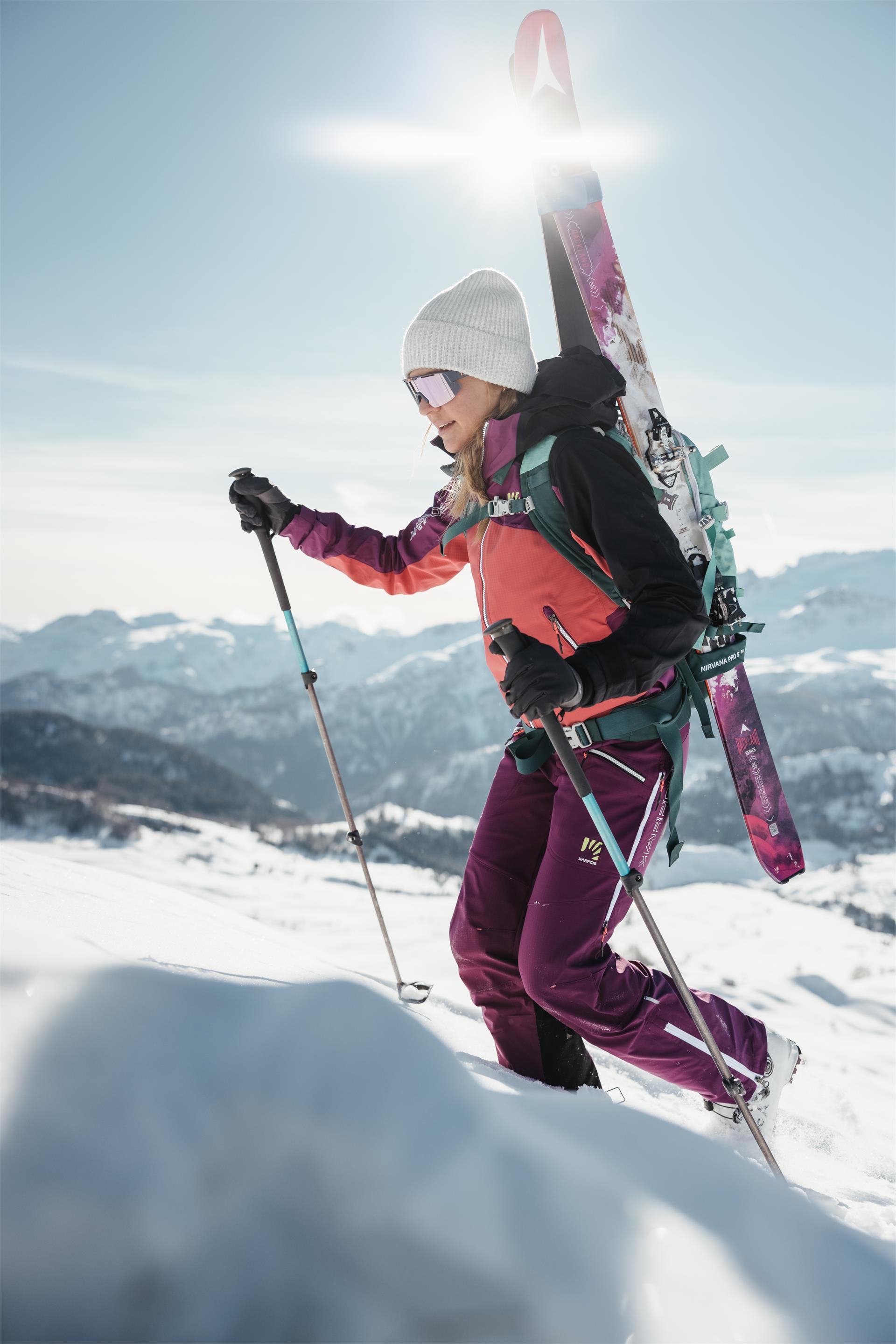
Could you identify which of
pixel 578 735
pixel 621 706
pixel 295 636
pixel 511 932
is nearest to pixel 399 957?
pixel 295 636

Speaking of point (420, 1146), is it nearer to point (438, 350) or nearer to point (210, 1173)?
point (210, 1173)

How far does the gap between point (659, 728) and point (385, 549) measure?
1575 millimetres

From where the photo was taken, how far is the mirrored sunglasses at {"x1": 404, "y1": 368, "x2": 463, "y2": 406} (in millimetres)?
2982

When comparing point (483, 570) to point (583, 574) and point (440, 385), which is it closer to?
point (583, 574)

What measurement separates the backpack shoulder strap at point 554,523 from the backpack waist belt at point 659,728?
15.2 inches

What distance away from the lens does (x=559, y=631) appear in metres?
2.74

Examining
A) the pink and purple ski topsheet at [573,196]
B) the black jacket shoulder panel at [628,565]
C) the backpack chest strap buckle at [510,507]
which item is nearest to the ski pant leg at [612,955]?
the black jacket shoulder panel at [628,565]

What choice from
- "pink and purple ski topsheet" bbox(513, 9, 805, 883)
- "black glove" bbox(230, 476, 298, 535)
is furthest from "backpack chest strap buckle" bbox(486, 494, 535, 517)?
"pink and purple ski topsheet" bbox(513, 9, 805, 883)

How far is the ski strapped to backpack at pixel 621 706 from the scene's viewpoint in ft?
8.79

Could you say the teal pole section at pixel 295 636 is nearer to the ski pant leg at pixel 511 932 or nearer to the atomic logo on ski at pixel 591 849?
the ski pant leg at pixel 511 932

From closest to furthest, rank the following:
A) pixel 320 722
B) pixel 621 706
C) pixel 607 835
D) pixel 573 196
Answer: pixel 607 835, pixel 621 706, pixel 320 722, pixel 573 196

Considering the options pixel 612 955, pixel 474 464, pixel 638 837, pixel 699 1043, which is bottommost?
pixel 699 1043

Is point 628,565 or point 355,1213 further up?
point 628,565

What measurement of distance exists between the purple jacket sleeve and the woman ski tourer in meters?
0.33
